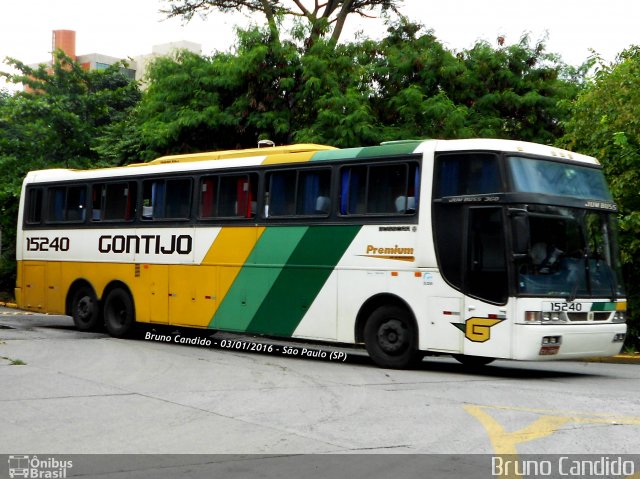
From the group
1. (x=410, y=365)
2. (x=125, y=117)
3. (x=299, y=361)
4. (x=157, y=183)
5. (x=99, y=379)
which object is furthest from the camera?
(x=125, y=117)

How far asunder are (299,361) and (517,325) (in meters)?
4.22

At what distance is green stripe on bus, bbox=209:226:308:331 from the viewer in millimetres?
16688

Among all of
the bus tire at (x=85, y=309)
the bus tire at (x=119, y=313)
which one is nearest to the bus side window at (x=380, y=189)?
the bus tire at (x=119, y=313)

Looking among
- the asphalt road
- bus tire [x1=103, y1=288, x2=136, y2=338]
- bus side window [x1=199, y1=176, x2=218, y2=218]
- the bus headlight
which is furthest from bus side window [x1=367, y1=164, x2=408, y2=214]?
bus tire [x1=103, y1=288, x2=136, y2=338]

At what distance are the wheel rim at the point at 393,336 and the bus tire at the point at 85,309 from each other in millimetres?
7630

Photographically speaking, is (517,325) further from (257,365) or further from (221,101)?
(221,101)

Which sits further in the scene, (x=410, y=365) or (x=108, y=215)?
(x=108, y=215)

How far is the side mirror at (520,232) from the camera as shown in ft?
44.3

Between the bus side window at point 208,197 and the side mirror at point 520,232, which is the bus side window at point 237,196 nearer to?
the bus side window at point 208,197

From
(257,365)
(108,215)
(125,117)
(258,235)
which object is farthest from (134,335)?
(125,117)

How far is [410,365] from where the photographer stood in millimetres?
14836

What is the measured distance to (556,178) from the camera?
1434cm

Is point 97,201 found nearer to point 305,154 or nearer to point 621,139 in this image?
point 305,154

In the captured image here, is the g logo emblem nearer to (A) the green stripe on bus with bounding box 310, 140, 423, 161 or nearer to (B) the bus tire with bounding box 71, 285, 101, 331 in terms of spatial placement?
(A) the green stripe on bus with bounding box 310, 140, 423, 161
